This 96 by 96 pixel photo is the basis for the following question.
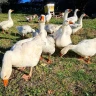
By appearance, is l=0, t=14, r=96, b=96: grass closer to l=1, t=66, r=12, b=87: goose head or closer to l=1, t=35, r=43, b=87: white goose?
l=1, t=35, r=43, b=87: white goose

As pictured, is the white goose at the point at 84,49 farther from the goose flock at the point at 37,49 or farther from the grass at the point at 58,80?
the grass at the point at 58,80

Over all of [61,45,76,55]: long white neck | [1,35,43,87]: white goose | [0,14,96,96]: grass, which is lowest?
[0,14,96,96]: grass

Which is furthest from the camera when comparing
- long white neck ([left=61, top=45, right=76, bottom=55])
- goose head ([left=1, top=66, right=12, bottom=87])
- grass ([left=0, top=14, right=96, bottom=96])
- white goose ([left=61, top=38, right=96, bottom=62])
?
long white neck ([left=61, top=45, right=76, bottom=55])

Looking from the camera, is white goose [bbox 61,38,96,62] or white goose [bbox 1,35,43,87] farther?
white goose [bbox 61,38,96,62]

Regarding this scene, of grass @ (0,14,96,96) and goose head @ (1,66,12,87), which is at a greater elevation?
goose head @ (1,66,12,87)

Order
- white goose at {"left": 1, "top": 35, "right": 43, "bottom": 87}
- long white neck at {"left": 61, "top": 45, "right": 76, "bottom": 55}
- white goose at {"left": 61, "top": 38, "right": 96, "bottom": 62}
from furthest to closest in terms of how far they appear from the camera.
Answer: long white neck at {"left": 61, "top": 45, "right": 76, "bottom": 55} < white goose at {"left": 61, "top": 38, "right": 96, "bottom": 62} < white goose at {"left": 1, "top": 35, "right": 43, "bottom": 87}

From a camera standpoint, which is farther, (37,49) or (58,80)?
(37,49)

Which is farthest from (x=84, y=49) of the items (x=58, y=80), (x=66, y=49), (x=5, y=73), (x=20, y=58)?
(x=5, y=73)

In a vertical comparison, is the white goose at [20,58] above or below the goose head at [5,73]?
above

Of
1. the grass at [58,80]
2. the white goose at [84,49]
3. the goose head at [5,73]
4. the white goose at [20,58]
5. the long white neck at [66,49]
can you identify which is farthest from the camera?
the long white neck at [66,49]

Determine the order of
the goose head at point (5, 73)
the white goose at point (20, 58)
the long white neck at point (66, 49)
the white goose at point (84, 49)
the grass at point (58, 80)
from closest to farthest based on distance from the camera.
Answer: the goose head at point (5, 73) → the white goose at point (20, 58) → the grass at point (58, 80) → the white goose at point (84, 49) → the long white neck at point (66, 49)

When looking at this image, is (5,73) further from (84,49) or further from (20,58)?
(84,49)

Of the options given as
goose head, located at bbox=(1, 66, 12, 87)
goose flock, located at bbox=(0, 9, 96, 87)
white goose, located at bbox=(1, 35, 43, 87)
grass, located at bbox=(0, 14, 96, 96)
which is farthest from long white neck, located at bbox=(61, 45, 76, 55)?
goose head, located at bbox=(1, 66, 12, 87)

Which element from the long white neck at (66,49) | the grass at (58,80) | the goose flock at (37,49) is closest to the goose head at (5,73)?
the goose flock at (37,49)
